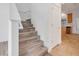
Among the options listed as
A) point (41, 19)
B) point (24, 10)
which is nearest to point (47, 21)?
point (41, 19)

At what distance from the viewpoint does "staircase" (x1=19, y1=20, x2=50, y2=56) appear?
77.8 inches

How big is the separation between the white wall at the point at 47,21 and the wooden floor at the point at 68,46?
3.5 inches

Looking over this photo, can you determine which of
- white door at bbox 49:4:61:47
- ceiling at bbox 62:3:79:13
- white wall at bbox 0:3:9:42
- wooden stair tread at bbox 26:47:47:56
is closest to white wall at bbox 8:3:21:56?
white wall at bbox 0:3:9:42

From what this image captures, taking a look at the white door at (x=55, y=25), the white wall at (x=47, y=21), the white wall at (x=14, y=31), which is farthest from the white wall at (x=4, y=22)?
the white door at (x=55, y=25)

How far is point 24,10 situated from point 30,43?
1.84 ft

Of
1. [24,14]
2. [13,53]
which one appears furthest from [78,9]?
[13,53]

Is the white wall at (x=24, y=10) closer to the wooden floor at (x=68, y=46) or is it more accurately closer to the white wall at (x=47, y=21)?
the white wall at (x=47, y=21)

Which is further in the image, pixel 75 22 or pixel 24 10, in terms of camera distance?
pixel 75 22

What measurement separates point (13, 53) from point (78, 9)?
130 centimetres

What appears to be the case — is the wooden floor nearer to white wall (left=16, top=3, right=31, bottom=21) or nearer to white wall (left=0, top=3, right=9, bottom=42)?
white wall (left=16, top=3, right=31, bottom=21)

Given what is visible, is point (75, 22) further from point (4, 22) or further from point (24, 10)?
point (4, 22)

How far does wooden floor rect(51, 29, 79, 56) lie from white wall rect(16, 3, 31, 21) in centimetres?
68

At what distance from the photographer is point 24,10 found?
1.99 metres

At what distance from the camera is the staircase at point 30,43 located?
6.48 feet
